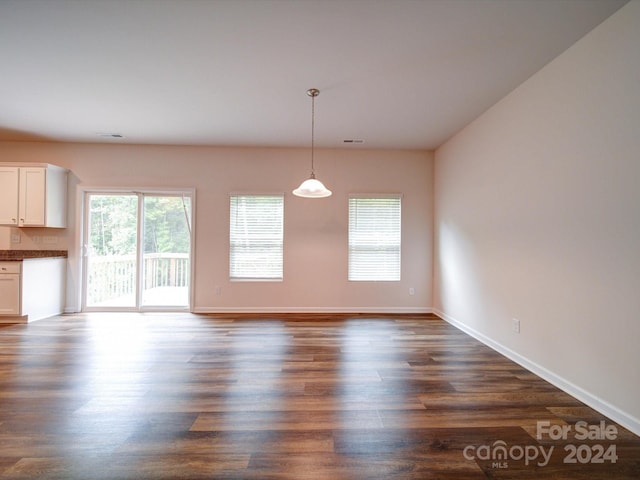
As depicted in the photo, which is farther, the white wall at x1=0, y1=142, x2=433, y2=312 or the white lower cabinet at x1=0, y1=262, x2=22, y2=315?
the white wall at x1=0, y1=142, x2=433, y2=312

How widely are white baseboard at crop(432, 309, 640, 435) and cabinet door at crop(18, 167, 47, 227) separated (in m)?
6.58

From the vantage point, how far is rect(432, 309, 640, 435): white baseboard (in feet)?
6.21

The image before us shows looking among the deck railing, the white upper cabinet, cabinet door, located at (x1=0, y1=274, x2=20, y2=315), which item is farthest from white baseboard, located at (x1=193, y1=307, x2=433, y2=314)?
the white upper cabinet

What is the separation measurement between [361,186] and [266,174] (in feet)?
5.43

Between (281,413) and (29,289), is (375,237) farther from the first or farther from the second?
(29,289)

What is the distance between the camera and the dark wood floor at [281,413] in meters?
1.57

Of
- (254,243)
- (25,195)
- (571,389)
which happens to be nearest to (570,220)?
(571,389)

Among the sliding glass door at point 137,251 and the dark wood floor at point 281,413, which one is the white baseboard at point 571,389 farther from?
the sliding glass door at point 137,251

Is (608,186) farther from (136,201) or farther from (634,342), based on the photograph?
(136,201)

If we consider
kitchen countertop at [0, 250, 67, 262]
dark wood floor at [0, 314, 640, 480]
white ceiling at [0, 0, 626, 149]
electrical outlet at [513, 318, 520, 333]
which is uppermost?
white ceiling at [0, 0, 626, 149]

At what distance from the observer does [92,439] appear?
1752mm

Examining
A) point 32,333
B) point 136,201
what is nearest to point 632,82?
point 136,201

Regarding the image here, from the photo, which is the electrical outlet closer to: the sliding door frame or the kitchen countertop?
the sliding door frame

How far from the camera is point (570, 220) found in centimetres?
234
